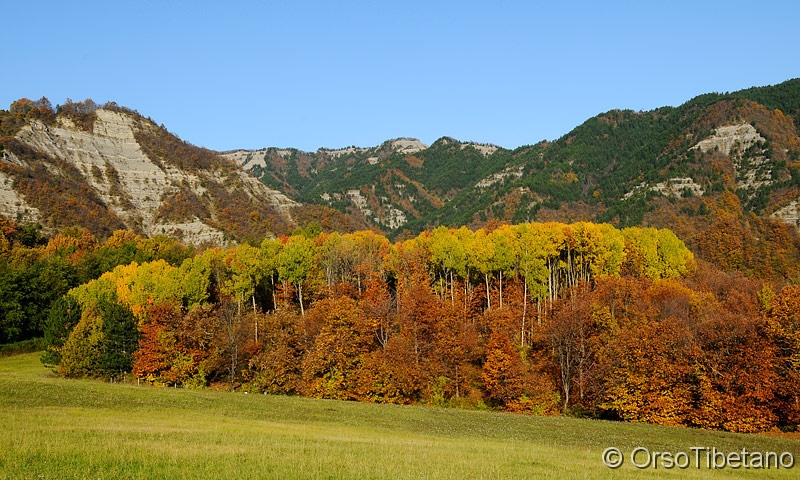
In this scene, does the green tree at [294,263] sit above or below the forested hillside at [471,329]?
above

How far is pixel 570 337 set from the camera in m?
71.6

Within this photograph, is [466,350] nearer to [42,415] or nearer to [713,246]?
[42,415]

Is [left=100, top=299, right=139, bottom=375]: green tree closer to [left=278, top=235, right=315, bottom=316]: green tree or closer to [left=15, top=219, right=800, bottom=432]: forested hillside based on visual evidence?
[left=15, top=219, right=800, bottom=432]: forested hillside

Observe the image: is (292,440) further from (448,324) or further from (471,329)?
(471,329)

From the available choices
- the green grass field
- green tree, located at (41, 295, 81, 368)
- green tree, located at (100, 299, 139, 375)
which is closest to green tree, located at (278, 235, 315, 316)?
green tree, located at (100, 299, 139, 375)

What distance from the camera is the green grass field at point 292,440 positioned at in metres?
20.1

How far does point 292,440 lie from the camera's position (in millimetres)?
28562

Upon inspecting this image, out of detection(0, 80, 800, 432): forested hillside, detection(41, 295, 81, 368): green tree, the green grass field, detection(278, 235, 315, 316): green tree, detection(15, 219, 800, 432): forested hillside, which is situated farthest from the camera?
detection(278, 235, 315, 316): green tree

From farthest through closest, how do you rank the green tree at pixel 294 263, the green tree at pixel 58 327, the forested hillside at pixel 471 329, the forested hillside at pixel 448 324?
the green tree at pixel 294 263 < the green tree at pixel 58 327 < the forested hillside at pixel 448 324 < the forested hillside at pixel 471 329

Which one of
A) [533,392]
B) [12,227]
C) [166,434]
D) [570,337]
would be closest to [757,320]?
[570,337]

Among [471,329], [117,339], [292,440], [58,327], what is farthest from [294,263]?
[292,440]

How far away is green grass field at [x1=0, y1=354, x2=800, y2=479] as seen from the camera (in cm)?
2011

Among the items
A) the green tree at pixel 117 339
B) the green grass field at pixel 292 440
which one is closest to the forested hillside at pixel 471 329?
the green tree at pixel 117 339

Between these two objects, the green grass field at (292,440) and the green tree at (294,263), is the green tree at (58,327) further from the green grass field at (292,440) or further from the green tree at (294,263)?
the green grass field at (292,440)
